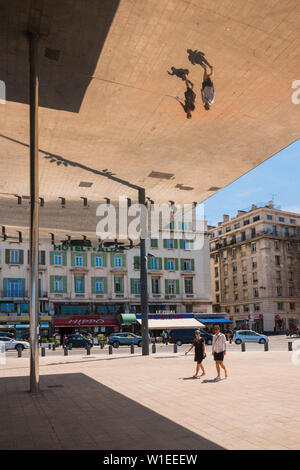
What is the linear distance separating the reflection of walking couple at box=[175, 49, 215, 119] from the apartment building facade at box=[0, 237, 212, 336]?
36846 millimetres

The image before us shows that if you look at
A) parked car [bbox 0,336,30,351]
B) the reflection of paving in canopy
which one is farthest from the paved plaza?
parked car [bbox 0,336,30,351]

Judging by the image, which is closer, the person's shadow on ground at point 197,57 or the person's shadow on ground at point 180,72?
the person's shadow on ground at point 197,57

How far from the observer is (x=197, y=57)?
42.2ft

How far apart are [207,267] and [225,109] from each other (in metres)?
46.4

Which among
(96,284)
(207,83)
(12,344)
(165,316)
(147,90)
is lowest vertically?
(12,344)

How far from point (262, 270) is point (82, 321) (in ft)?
115

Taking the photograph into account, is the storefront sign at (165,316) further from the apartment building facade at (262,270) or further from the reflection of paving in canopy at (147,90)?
the reflection of paving in canopy at (147,90)

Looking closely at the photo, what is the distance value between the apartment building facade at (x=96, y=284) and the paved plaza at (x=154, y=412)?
3793 centimetres

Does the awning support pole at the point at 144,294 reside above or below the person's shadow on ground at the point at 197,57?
below

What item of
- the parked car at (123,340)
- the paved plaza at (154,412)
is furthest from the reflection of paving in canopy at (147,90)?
the parked car at (123,340)

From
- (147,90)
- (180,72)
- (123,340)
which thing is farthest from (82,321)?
(180,72)

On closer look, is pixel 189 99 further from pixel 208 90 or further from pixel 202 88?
pixel 208 90

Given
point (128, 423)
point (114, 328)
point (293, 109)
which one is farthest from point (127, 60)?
point (114, 328)

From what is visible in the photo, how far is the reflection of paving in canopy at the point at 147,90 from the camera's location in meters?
11.2
